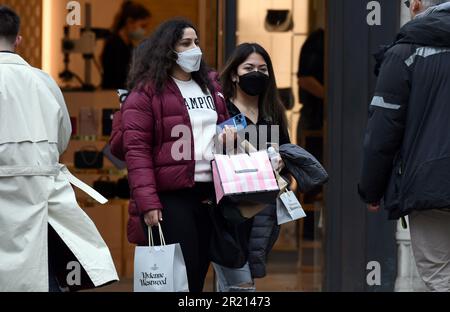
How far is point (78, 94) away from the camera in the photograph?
32.1 feet

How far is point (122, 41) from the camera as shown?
403 inches

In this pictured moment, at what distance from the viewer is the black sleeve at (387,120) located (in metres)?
5.61

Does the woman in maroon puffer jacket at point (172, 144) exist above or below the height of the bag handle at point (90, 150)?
above

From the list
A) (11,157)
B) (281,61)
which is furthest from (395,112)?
(281,61)

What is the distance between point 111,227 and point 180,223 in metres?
3.39

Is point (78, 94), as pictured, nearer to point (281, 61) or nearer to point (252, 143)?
point (281, 61)

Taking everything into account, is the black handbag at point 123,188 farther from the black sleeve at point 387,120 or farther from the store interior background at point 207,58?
the black sleeve at point 387,120

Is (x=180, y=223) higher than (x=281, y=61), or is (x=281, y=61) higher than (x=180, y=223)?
(x=281, y=61)

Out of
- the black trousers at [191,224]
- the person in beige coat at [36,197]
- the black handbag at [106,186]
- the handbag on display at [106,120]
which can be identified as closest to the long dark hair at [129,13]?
the handbag on display at [106,120]

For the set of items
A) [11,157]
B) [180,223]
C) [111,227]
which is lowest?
[111,227]

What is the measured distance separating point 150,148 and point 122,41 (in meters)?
4.18

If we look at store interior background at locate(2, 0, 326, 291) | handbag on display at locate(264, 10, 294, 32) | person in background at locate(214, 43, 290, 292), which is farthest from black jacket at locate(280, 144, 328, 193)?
handbag on display at locate(264, 10, 294, 32)

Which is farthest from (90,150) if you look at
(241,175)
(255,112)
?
(241,175)

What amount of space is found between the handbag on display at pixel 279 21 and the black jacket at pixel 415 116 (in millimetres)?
3714
